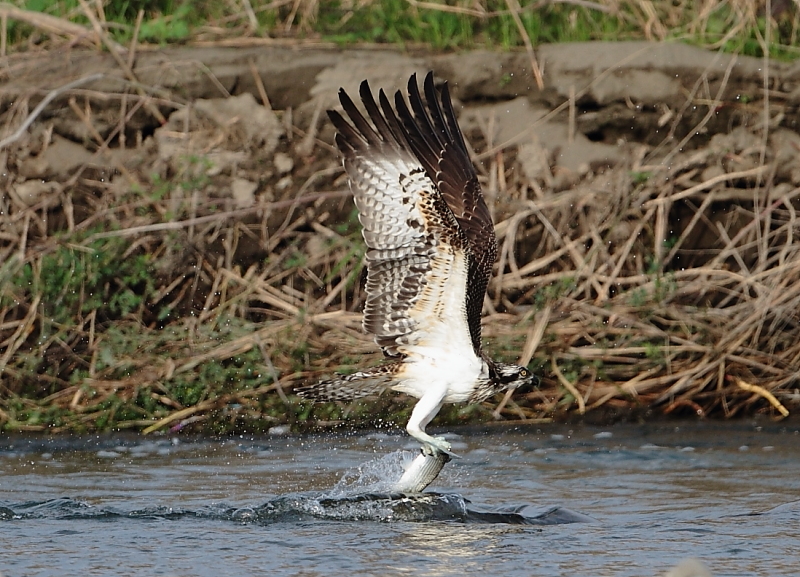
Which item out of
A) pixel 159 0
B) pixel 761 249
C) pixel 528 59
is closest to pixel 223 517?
pixel 761 249

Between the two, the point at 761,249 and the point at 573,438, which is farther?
the point at 761,249

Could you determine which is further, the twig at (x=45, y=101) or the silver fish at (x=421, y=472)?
the twig at (x=45, y=101)

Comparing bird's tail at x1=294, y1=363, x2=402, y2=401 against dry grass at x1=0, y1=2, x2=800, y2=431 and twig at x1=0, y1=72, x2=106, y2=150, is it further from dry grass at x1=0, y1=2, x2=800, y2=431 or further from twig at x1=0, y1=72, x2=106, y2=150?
twig at x1=0, y1=72, x2=106, y2=150

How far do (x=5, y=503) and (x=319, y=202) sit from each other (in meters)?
3.20

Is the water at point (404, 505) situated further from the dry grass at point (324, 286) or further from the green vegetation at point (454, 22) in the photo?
the green vegetation at point (454, 22)

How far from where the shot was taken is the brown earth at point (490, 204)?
7.02m

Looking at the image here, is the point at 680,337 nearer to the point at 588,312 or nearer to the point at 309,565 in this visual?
the point at 588,312

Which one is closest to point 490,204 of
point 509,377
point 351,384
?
point 509,377

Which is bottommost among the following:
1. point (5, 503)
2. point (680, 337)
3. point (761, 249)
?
point (5, 503)

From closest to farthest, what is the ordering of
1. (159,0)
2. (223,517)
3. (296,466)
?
1. (223,517)
2. (296,466)
3. (159,0)

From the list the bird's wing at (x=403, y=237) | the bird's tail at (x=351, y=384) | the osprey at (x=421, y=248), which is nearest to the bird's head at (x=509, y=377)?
the osprey at (x=421, y=248)

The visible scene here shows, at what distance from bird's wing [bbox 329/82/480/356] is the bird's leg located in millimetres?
218

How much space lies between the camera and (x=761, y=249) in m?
7.48

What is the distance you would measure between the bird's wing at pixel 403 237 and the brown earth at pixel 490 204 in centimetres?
161
